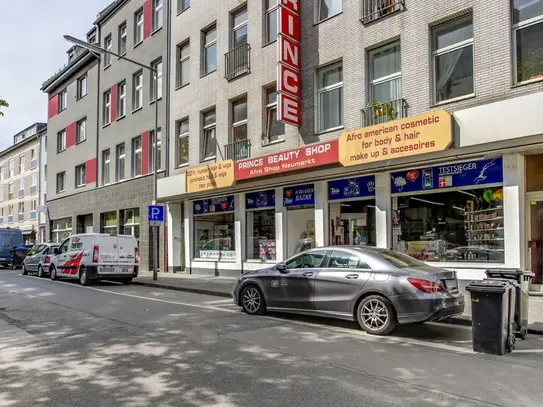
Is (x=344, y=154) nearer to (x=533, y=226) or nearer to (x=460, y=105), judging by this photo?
(x=460, y=105)

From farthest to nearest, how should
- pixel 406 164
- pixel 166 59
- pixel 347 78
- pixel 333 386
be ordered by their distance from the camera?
1. pixel 166 59
2. pixel 347 78
3. pixel 406 164
4. pixel 333 386

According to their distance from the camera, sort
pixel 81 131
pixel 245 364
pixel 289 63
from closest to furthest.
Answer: pixel 245 364 → pixel 289 63 → pixel 81 131

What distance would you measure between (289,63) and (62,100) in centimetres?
2482

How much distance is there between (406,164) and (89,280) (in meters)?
11.3

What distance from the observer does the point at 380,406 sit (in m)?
4.34

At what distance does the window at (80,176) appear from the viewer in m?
29.9

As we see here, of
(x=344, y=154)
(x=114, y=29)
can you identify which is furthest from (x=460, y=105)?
(x=114, y=29)

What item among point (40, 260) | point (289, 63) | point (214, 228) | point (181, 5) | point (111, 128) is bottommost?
point (40, 260)

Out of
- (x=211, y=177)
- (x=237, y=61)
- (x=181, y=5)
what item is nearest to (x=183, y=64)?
(x=181, y=5)

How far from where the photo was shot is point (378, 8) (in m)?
13.3

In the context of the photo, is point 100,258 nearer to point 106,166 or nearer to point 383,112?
point 383,112

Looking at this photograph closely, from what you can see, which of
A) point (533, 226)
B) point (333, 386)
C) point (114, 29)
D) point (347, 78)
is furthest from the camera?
point (114, 29)

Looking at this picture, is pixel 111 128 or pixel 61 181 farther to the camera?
pixel 61 181

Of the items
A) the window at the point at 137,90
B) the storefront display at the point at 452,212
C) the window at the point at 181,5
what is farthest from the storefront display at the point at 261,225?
the window at the point at 137,90
